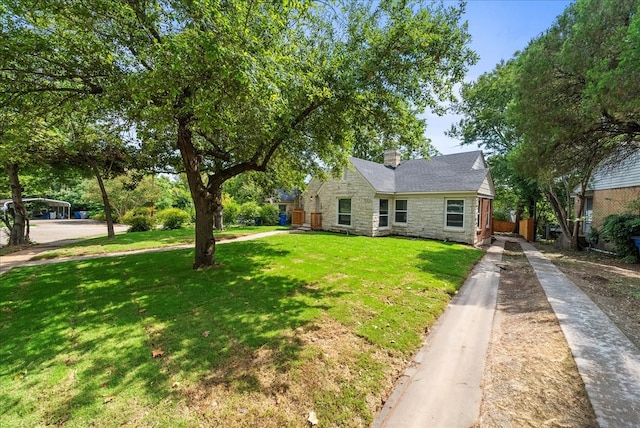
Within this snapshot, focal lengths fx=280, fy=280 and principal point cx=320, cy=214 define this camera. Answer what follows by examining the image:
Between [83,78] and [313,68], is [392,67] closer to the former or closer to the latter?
[313,68]

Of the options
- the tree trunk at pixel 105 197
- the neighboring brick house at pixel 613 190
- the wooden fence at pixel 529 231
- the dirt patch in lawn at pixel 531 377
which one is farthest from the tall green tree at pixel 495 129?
the tree trunk at pixel 105 197

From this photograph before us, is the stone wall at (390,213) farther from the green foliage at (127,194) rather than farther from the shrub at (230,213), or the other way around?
the green foliage at (127,194)

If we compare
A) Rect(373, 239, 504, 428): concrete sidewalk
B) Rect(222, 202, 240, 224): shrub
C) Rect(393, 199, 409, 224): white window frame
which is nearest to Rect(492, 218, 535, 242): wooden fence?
Rect(393, 199, 409, 224): white window frame

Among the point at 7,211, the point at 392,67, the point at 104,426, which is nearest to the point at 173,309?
the point at 104,426

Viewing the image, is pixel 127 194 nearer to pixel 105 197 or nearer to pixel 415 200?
pixel 105 197

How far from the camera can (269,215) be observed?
2375cm

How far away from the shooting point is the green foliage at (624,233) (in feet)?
34.2

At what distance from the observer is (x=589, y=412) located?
2.59 m

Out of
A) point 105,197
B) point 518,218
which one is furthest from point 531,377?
point 518,218

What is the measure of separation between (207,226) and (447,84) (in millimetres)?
6887

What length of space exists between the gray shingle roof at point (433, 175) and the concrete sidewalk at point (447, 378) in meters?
10.4

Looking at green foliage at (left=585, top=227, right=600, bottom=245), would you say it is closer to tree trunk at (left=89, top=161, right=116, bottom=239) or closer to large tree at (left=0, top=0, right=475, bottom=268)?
large tree at (left=0, top=0, right=475, bottom=268)

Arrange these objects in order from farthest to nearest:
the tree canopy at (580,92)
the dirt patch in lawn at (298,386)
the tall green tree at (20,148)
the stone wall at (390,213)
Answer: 1. the stone wall at (390,213)
2. the tall green tree at (20,148)
3. the tree canopy at (580,92)
4. the dirt patch in lawn at (298,386)

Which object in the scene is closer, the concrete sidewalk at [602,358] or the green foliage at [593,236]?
the concrete sidewalk at [602,358]
